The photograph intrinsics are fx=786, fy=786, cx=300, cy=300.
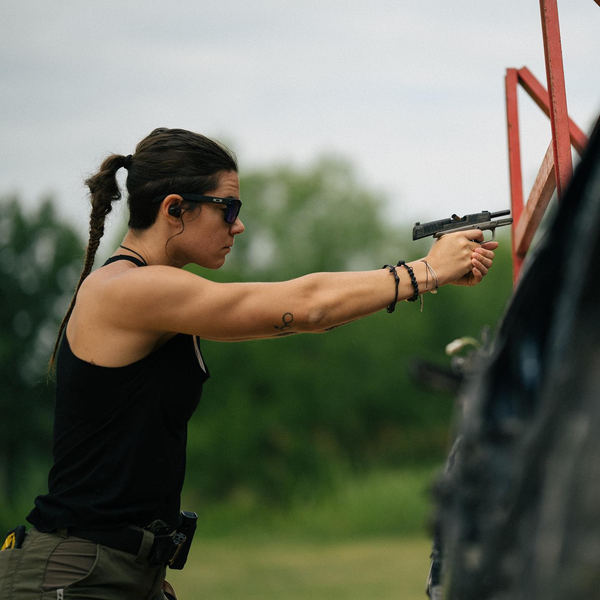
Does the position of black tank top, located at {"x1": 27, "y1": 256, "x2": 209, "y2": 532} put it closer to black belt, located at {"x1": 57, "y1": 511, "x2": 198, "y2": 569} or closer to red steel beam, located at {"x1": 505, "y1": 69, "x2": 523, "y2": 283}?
black belt, located at {"x1": 57, "y1": 511, "x2": 198, "y2": 569}

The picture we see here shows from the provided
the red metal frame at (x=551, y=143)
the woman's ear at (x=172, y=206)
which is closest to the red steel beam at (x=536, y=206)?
the red metal frame at (x=551, y=143)

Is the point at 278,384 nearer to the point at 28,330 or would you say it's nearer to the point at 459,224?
the point at 28,330

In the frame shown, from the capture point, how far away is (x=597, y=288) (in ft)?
2.74

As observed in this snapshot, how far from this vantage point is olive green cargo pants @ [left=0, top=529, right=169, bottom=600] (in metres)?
2.05

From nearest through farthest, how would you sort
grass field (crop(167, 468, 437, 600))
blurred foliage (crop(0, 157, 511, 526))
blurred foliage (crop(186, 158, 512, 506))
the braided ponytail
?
the braided ponytail → grass field (crop(167, 468, 437, 600)) → blurred foliage (crop(0, 157, 511, 526)) → blurred foliage (crop(186, 158, 512, 506))

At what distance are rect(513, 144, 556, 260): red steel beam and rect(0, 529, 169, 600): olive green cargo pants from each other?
169 centimetres

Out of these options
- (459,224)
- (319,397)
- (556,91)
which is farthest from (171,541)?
(319,397)

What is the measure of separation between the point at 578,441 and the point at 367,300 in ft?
4.51

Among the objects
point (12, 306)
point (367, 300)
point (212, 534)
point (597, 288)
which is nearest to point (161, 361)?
point (367, 300)

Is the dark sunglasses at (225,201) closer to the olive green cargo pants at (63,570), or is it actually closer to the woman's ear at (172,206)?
the woman's ear at (172,206)

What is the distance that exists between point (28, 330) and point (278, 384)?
5.50 m

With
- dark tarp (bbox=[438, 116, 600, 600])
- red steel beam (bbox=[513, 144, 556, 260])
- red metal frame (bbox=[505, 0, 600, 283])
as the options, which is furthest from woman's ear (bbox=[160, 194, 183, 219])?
dark tarp (bbox=[438, 116, 600, 600])

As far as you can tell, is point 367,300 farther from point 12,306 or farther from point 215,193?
point 12,306

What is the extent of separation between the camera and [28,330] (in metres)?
14.6
